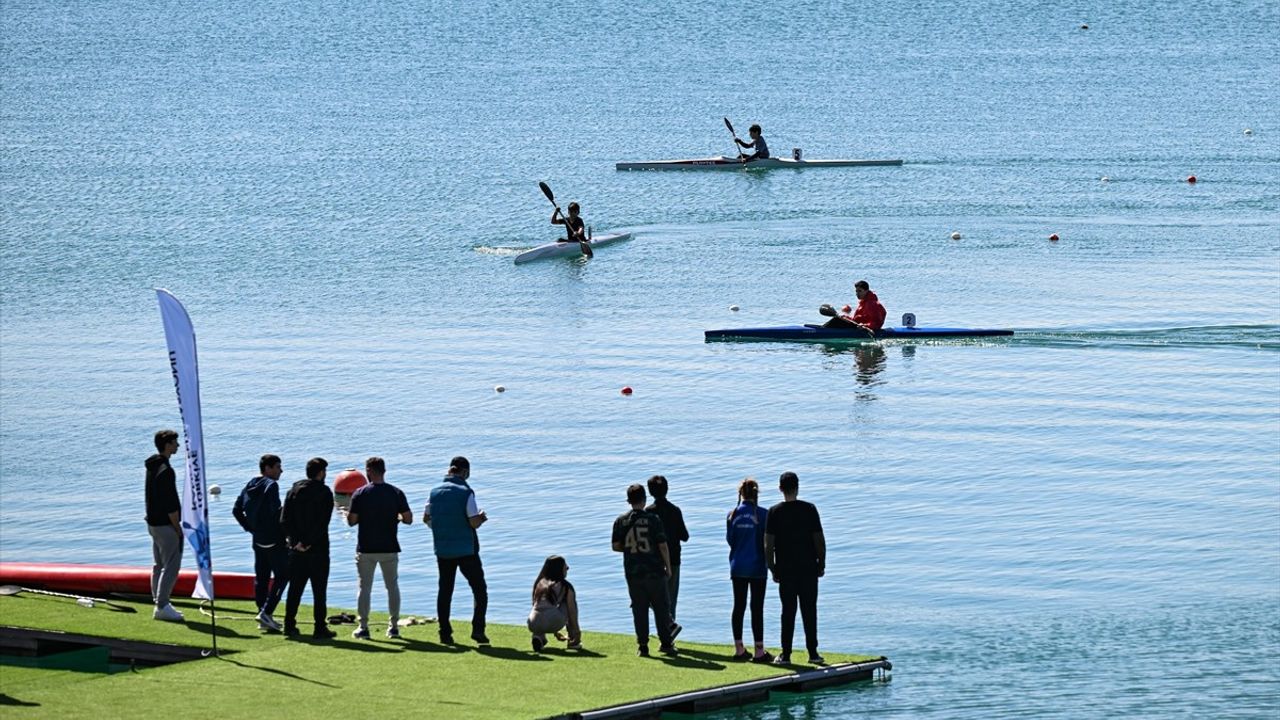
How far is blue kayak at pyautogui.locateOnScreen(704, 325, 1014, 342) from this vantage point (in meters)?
34.5

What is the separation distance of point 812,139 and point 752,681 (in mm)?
56539

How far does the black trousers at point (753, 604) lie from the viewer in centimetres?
1614

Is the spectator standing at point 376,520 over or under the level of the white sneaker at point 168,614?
over

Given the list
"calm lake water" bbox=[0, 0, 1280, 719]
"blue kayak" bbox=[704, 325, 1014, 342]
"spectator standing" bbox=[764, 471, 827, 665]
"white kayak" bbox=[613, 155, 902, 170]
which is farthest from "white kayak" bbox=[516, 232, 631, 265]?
"spectator standing" bbox=[764, 471, 827, 665]

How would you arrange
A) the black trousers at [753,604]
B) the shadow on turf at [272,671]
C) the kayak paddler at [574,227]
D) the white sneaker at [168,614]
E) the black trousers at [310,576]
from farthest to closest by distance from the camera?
the kayak paddler at [574,227] → the white sneaker at [168,614] → the black trousers at [310,576] → the black trousers at [753,604] → the shadow on turf at [272,671]

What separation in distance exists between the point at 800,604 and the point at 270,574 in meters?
4.89

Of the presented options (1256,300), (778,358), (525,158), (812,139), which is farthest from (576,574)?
(812,139)

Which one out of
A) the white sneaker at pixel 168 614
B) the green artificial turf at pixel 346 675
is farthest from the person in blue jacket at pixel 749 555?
the white sneaker at pixel 168 614

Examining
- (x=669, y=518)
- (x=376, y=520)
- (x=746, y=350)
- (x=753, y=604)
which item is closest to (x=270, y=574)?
(x=376, y=520)

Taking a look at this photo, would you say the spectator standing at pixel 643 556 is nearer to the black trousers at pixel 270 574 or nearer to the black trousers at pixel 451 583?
the black trousers at pixel 451 583

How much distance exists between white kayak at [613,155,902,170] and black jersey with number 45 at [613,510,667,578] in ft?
141

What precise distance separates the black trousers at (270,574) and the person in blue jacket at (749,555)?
155 inches

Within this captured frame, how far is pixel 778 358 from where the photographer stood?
112ft

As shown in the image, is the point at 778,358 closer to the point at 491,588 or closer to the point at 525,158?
the point at 491,588
